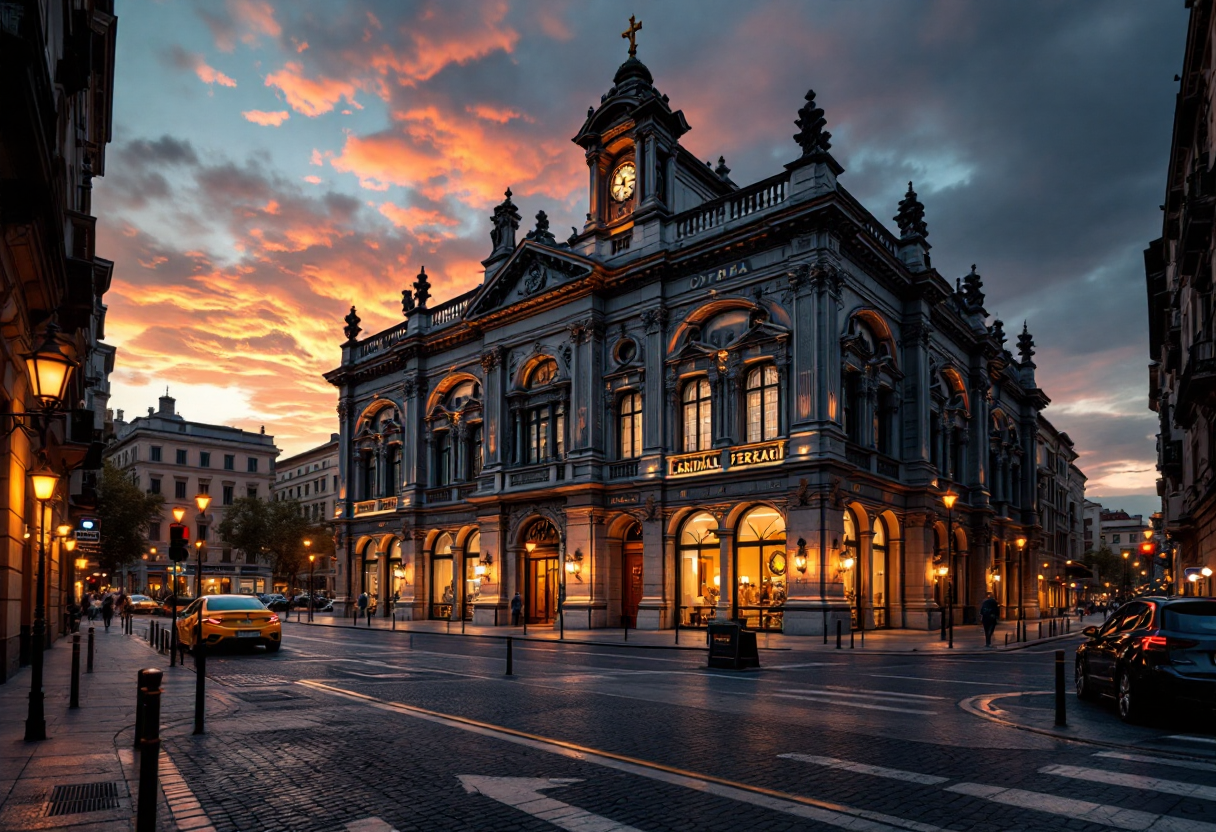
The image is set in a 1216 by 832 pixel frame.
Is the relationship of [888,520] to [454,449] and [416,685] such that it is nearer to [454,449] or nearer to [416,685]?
[454,449]

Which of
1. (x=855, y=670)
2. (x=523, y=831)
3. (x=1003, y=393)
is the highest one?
(x=1003, y=393)

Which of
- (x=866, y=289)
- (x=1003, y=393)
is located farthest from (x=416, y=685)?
(x=1003, y=393)

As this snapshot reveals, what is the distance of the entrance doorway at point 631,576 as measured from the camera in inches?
1550

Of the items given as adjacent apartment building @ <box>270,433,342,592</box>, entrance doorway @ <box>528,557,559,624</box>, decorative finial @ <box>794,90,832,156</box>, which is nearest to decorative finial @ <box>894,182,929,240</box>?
decorative finial @ <box>794,90,832,156</box>

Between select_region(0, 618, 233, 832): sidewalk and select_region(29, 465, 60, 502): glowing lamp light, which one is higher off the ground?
select_region(29, 465, 60, 502): glowing lamp light

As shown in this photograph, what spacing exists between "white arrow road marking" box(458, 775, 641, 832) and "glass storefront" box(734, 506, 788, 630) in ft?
85.8

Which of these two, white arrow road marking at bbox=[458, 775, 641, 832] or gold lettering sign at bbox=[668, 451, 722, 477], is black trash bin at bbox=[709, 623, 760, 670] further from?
gold lettering sign at bbox=[668, 451, 722, 477]

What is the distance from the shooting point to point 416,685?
1686cm

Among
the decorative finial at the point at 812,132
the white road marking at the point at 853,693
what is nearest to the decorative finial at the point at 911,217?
the decorative finial at the point at 812,132

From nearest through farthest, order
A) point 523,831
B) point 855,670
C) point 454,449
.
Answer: point 523,831
point 855,670
point 454,449

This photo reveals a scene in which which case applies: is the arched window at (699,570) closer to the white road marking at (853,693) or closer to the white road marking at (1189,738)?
the white road marking at (853,693)

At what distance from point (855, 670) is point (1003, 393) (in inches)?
1603

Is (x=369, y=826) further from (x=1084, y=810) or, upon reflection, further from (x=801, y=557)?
(x=801, y=557)

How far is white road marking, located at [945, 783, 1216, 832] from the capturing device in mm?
6699
